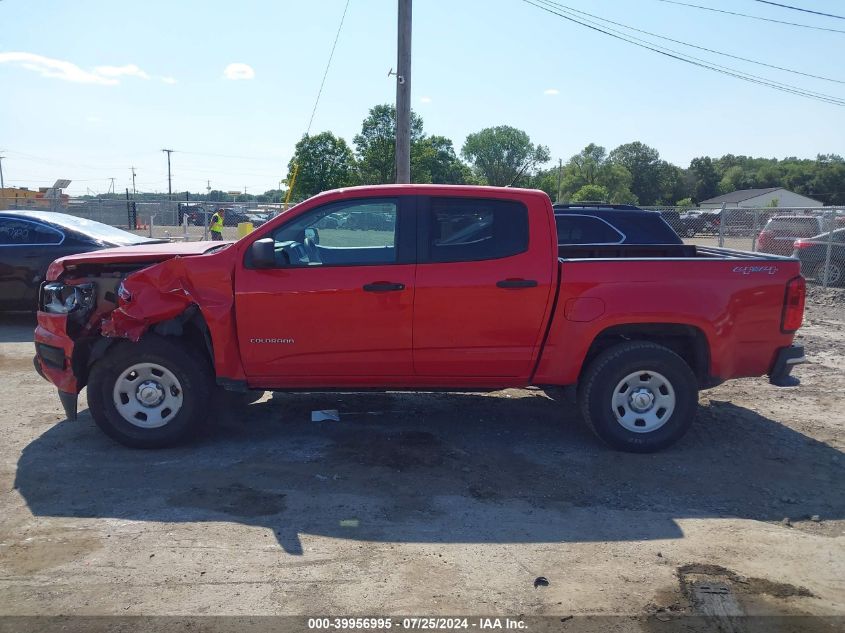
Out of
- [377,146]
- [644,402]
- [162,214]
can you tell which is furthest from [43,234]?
[377,146]

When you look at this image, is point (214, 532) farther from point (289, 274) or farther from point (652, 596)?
point (652, 596)

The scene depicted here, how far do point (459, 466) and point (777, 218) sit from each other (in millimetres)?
15570

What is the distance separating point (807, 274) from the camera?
15.7m

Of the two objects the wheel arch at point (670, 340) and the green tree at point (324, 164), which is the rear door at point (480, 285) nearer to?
the wheel arch at point (670, 340)

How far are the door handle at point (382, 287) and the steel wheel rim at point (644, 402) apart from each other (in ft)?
6.24

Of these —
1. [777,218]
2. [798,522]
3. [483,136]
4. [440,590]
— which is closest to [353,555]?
[440,590]

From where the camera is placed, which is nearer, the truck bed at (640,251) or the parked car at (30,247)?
the truck bed at (640,251)

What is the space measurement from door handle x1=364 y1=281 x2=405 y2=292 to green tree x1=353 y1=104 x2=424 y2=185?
43756 millimetres

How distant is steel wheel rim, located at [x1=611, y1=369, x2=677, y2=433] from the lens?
5.32m

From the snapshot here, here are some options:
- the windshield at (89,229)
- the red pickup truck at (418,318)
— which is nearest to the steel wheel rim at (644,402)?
the red pickup truck at (418,318)

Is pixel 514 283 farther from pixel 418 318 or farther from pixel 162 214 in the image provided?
pixel 162 214

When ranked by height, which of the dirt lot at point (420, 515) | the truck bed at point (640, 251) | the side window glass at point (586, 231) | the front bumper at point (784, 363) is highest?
the side window glass at point (586, 231)

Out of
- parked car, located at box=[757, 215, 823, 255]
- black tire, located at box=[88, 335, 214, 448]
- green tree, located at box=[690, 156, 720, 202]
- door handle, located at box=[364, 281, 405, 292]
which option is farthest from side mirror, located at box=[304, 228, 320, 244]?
green tree, located at box=[690, 156, 720, 202]

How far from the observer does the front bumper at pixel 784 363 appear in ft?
17.7
